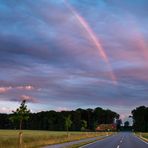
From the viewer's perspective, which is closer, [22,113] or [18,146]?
[18,146]

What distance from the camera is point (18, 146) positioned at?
106 feet

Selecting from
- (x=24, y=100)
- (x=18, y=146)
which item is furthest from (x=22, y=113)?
(x=18, y=146)

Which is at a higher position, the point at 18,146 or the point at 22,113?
the point at 22,113

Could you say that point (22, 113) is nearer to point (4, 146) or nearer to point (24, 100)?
point (24, 100)

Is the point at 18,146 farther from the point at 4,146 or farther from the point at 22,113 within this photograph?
the point at 22,113

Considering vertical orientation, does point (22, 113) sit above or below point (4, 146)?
above

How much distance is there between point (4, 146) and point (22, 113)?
66.1 feet

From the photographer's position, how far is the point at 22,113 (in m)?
52.0

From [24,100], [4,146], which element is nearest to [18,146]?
[4,146]

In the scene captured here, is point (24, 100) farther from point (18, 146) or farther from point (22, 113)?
point (18, 146)

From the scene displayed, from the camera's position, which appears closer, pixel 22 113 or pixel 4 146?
pixel 4 146

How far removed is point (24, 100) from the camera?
167 ft

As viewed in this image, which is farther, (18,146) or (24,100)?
(24,100)

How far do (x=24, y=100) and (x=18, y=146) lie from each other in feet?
61.9
